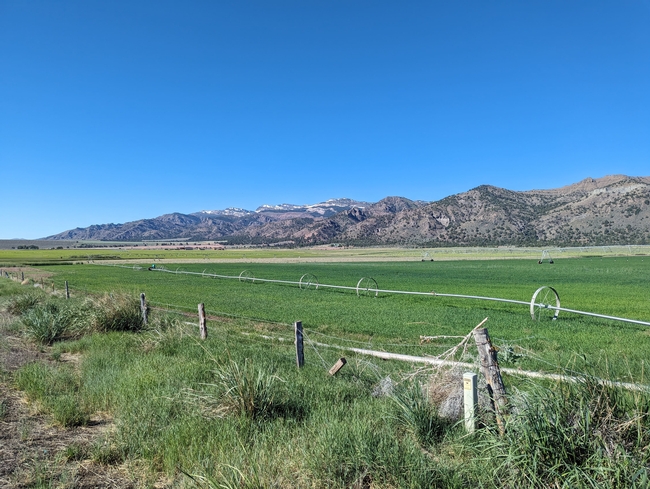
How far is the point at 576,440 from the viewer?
142 inches

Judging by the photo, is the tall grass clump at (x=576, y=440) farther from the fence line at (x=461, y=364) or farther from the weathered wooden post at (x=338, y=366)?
the weathered wooden post at (x=338, y=366)

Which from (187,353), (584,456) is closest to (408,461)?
(584,456)

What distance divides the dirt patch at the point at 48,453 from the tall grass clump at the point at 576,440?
3.95 metres

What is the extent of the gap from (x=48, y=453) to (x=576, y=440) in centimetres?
603

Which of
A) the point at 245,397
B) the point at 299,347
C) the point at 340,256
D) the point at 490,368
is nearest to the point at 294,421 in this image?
the point at 245,397

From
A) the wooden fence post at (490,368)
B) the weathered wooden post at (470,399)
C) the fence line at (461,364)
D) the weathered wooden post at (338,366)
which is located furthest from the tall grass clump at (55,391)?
the wooden fence post at (490,368)

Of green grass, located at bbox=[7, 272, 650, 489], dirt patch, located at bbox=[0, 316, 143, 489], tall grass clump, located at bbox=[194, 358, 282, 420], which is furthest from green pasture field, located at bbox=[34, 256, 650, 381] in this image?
dirt patch, located at bbox=[0, 316, 143, 489]

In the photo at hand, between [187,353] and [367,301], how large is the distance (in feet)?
53.7

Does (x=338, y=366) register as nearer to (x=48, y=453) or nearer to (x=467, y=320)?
(x=48, y=453)

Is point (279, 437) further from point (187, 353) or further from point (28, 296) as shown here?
point (28, 296)

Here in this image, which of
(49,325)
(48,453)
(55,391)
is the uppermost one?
(49,325)

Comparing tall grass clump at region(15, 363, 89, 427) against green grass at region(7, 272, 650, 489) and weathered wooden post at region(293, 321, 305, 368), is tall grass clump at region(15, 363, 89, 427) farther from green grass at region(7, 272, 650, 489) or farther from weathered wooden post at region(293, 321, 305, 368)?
weathered wooden post at region(293, 321, 305, 368)

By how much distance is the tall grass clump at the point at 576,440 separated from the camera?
10.9 ft

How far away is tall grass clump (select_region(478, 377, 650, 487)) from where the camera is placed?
10.9ft
